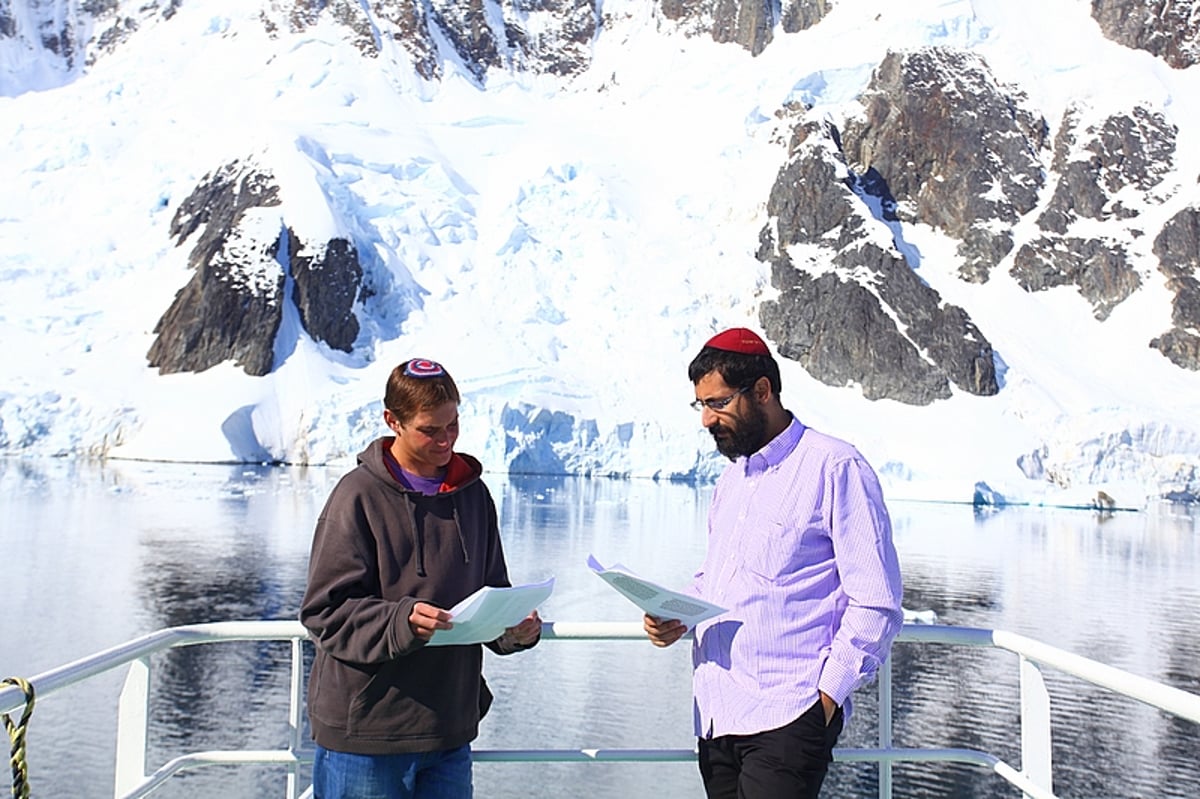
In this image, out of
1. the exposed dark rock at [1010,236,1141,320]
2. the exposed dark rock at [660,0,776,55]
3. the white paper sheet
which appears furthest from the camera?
the exposed dark rock at [660,0,776,55]

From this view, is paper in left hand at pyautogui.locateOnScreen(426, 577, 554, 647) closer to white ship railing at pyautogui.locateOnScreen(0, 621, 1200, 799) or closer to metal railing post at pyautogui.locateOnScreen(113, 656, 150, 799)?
white ship railing at pyautogui.locateOnScreen(0, 621, 1200, 799)

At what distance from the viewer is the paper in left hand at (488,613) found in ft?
7.08

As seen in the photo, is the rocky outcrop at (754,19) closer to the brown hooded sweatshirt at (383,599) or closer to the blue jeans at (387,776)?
the brown hooded sweatshirt at (383,599)

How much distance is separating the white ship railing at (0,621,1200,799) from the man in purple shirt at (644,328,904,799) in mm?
288

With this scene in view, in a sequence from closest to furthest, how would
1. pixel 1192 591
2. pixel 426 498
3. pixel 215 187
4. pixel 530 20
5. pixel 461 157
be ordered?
pixel 426 498
pixel 1192 591
pixel 215 187
pixel 461 157
pixel 530 20

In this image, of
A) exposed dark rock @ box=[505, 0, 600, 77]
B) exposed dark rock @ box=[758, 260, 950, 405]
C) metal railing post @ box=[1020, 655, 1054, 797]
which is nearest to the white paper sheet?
metal railing post @ box=[1020, 655, 1054, 797]

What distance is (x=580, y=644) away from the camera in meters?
15.2

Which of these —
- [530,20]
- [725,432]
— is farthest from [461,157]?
[725,432]

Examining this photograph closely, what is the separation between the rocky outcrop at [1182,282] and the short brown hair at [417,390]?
186ft

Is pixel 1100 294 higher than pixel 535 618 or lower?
higher

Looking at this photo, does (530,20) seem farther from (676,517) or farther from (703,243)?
(676,517)

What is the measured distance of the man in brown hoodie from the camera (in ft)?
7.55

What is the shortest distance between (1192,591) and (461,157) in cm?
4372

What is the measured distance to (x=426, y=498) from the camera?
94.0 inches
